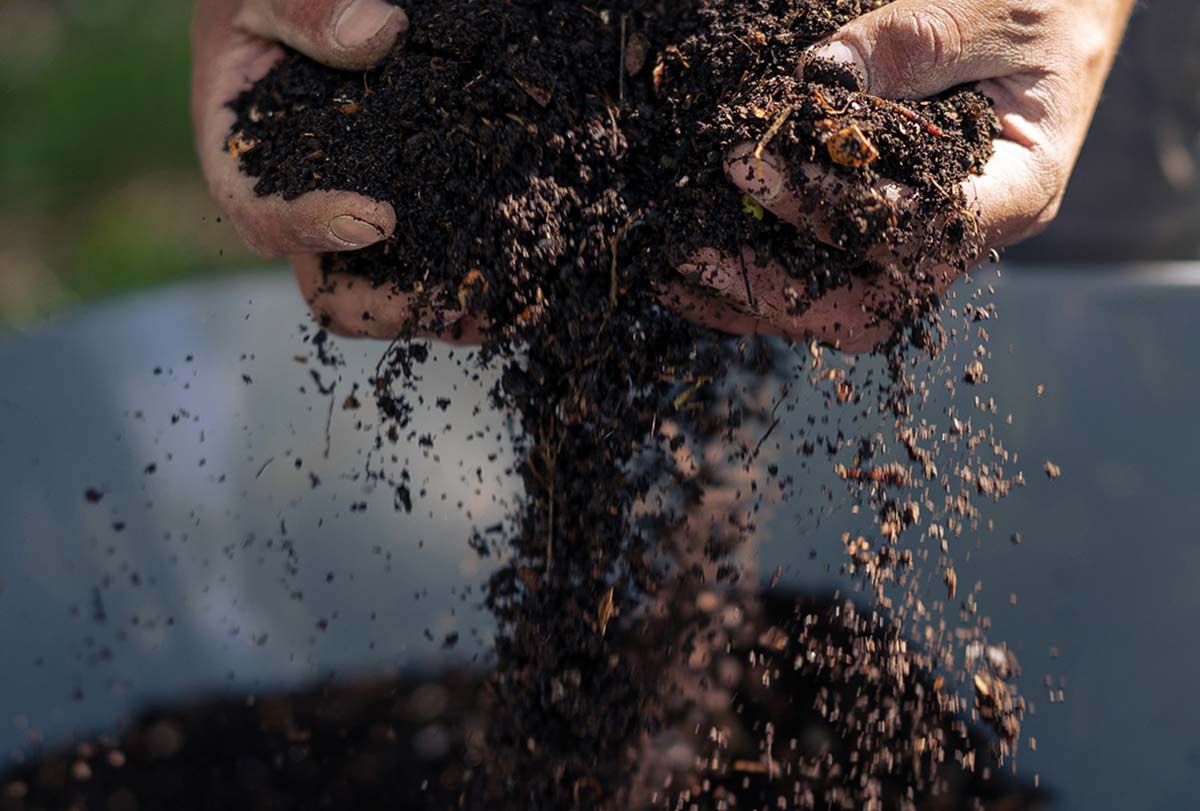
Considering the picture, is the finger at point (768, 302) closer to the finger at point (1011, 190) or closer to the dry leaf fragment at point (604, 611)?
the finger at point (1011, 190)

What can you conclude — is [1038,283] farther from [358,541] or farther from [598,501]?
[358,541]

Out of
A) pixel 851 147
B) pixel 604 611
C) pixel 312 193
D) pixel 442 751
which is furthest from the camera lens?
pixel 442 751

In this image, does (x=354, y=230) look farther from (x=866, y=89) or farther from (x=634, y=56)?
(x=866, y=89)

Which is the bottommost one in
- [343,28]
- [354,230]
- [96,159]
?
[96,159]

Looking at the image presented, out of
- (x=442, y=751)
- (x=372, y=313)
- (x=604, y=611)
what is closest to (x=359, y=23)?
(x=372, y=313)

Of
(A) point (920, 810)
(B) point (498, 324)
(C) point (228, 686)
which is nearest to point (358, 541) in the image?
(C) point (228, 686)

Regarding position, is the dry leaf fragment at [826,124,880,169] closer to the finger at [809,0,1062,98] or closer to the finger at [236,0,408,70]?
the finger at [809,0,1062,98]

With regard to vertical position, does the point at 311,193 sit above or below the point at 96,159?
above
